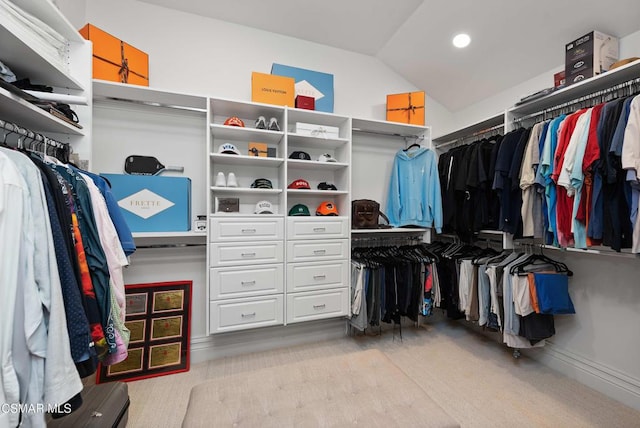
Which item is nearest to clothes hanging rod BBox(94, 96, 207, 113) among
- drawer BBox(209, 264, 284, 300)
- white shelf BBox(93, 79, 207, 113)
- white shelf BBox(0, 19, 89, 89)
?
white shelf BBox(93, 79, 207, 113)

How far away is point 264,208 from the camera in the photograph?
7.21 ft

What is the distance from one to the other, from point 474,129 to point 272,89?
1.95 meters

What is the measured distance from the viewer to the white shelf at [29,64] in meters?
1.09

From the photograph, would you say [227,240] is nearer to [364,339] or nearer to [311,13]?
[364,339]

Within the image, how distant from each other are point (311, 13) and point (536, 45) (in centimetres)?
185

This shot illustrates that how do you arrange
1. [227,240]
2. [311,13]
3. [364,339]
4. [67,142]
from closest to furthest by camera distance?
1. [67,142]
2. [227,240]
3. [311,13]
4. [364,339]

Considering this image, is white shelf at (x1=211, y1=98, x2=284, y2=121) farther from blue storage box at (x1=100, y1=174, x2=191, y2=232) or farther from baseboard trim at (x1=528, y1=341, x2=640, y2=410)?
baseboard trim at (x1=528, y1=341, x2=640, y2=410)

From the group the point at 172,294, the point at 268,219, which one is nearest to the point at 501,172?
the point at 268,219

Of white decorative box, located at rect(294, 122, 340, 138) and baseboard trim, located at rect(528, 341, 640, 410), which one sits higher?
white decorative box, located at rect(294, 122, 340, 138)

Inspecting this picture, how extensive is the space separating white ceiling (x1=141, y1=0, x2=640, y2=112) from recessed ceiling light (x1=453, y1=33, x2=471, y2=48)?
0.04 meters

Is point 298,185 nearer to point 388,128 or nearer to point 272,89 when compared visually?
point 272,89

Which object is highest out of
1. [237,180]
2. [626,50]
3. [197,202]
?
[626,50]

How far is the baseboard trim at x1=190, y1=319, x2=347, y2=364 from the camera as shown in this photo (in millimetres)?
2250

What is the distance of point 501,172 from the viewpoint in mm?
2000
